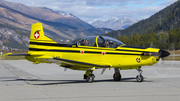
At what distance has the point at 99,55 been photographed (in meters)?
13.4

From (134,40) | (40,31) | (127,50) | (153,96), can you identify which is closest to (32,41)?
(40,31)

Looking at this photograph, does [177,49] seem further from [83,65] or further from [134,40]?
[83,65]

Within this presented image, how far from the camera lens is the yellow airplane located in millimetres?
12828

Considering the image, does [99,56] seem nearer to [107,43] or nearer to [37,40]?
[107,43]

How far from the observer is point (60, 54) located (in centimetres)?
1409

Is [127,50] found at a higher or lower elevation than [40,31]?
lower

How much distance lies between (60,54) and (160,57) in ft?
18.2

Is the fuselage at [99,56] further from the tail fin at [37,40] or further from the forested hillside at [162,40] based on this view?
the forested hillside at [162,40]

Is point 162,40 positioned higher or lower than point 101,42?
higher

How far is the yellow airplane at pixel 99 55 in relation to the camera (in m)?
12.8

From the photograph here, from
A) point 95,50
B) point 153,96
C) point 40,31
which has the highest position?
point 40,31

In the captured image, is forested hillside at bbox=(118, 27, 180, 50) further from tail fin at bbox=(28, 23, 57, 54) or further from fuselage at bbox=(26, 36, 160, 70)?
fuselage at bbox=(26, 36, 160, 70)

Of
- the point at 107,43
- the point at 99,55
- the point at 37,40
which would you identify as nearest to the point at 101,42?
the point at 107,43

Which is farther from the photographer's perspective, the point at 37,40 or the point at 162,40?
the point at 162,40
